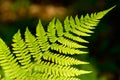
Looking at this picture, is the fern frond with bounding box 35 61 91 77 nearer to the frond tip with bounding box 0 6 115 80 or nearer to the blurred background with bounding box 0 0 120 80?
the frond tip with bounding box 0 6 115 80

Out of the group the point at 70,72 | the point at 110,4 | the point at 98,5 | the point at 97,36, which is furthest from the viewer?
the point at 98,5

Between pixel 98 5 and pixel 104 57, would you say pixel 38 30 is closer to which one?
pixel 104 57

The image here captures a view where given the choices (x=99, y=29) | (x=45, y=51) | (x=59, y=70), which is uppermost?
(x=99, y=29)

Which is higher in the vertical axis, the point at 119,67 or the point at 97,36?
the point at 97,36

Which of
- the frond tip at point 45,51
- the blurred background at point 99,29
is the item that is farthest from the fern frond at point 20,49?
the blurred background at point 99,29

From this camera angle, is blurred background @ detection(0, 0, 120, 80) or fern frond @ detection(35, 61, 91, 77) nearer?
fern frond @ detection(35, 61, 91, 77)

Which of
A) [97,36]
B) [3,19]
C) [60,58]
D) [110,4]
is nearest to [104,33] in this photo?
[97,36]

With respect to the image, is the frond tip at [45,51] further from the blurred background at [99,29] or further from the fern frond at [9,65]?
the blurred background at [99,29]

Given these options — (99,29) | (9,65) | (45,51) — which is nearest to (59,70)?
(45,51)

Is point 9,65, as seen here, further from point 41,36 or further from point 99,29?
point 99,29

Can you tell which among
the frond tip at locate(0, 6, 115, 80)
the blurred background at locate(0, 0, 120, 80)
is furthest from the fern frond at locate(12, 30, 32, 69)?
the blurred background at locate(0, 0, 120, 80)

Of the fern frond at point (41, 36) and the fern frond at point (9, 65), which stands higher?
the fern frond at point (41, 36)
